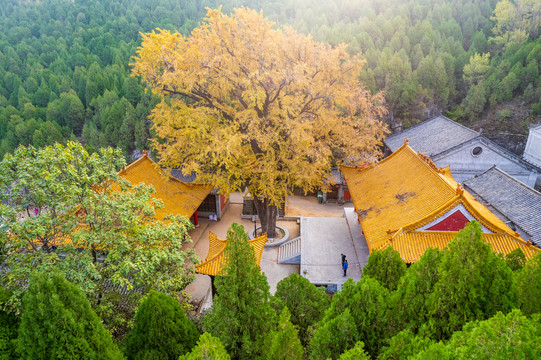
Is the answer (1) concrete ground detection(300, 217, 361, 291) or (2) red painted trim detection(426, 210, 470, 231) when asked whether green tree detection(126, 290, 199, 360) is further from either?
(2) red painted trim detection(426, 210, 470, 231)

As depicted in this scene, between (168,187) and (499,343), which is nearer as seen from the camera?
(499,343)

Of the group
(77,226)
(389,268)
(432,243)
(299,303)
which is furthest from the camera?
(432,243)

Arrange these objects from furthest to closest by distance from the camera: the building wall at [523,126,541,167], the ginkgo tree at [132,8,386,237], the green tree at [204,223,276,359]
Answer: the building wall at [523,126,541,167], the ginkgo tree at [132,8,386,237], the green tree at [204,223,276,359]

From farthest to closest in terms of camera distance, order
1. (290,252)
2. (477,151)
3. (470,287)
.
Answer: (477,151)
(290,252)
(470,287)

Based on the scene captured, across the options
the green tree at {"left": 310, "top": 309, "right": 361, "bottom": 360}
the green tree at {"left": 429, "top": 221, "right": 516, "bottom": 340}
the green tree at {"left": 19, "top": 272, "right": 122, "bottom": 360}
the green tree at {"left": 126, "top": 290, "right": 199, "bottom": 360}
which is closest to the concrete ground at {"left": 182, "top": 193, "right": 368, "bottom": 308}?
the green tree at {"left": 126, "top": 290, "right": 199, "bottom": 360}

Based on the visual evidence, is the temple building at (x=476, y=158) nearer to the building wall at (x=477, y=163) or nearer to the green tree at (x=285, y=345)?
the building wall at (x=477, y=163)

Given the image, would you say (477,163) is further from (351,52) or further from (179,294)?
(351,52)

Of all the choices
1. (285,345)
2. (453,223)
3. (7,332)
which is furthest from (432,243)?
(7,332)

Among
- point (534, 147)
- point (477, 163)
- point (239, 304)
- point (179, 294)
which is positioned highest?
point (534, 147)
